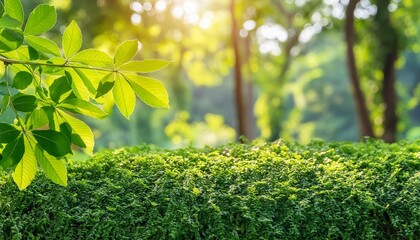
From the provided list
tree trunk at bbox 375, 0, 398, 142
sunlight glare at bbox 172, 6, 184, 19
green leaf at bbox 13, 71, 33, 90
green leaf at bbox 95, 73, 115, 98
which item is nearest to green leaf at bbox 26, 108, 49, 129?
green leaf at bbox 13, 71, 33, 90

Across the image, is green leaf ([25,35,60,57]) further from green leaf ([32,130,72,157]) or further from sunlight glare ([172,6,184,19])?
sunlight glare ([172,6,184,19])

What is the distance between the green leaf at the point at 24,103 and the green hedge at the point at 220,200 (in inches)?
17.2

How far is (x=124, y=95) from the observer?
2.46m

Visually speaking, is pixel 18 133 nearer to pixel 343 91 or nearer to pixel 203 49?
pixel 203 49

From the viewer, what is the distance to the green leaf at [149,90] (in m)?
2.42

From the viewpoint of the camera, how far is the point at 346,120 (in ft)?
140

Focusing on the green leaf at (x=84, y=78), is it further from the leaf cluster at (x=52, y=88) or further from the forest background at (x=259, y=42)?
the forest background at (x=259, y=42)

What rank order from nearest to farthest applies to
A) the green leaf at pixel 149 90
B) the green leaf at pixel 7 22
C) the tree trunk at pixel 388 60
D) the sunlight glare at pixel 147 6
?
the green leaf at pixel 7 22 < the green leaf at pixel 149 90 < the tree trunk at pixel 388 60 < the sunlight glare at pixel 147 6

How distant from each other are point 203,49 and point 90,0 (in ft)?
17.6

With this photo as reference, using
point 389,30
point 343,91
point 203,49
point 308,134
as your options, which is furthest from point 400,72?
point 389,30

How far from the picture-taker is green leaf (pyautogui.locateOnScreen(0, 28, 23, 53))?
2.41m

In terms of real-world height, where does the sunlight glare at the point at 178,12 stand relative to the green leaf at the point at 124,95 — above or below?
above

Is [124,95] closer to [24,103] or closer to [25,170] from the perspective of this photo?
[24,103]

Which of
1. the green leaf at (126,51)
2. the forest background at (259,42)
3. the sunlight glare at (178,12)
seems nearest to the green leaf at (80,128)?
the green leaf at (126,51)
